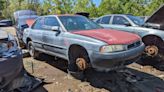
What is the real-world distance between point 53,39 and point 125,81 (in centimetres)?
216

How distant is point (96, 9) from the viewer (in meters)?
28.2

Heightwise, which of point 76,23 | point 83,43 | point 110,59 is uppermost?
point 76,23

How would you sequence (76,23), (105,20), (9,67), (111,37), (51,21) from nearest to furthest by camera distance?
(9,67), (111,37), (76,23), (51,21), (105,20)

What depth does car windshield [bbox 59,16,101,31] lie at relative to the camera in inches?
266

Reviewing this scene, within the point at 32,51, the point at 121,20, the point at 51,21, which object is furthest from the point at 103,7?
the point at 51,21

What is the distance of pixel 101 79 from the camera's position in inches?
249

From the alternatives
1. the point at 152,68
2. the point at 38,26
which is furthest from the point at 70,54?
the point at 152,68

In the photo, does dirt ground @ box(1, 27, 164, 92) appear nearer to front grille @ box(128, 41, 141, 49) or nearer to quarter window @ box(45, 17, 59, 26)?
front grille @ box(128, 41, 141, 49)

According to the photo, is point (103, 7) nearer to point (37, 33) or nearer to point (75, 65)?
point (37, 33)

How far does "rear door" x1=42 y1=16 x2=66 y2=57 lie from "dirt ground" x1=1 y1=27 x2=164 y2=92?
59cm

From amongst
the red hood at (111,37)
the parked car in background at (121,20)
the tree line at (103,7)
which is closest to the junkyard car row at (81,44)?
the red hood at (111,37)

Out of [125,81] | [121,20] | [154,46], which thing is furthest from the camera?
[121,20]

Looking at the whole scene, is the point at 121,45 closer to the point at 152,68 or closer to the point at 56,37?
the point at 56,37

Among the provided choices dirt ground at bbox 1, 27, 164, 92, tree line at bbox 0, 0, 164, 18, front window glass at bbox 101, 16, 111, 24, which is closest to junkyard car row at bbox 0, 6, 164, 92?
dirt ground at bbox 1, 27, 164, 92
